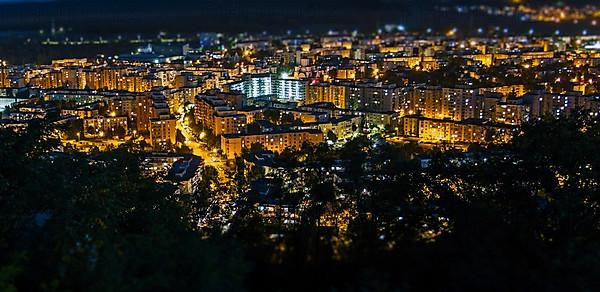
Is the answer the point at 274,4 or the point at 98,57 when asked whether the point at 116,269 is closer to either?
the point at 98,57

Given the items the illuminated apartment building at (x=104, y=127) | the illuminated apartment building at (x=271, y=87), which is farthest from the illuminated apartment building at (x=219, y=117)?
the illuminated apartment building at (x=271, y=87)

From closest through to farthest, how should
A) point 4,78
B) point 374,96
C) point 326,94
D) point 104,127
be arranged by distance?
point 104,127 < point 374,96 < point 326,94 < point 4,78

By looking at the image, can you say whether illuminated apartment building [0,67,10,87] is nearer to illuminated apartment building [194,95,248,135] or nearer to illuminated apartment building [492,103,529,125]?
illuminated apartment building [194,95,248,135]

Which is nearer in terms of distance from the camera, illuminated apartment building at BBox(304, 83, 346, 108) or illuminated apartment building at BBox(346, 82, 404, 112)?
illuminated apartment building at BBox(346, 82, 404, 112)

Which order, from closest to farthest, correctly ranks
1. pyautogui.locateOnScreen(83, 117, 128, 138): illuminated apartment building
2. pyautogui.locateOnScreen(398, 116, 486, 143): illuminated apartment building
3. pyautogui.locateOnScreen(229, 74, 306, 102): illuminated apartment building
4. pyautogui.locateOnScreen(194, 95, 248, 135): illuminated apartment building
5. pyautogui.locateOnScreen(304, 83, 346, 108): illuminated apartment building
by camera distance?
pyautogui.locateOnScreen(398, 116, 486, 143): illuminated apartment building < pyautogui.locateOnScreen(194, 95, 248, 135): illuminated apartment building < pyautogui.locateOnScreen(83, 117, 128, 138): illuminated apartment building < pyautogui.locateOnScreen(304, 83, 346, 108): illuminated apartment building < pyautogui.locateOnScreen(229, 74, 306, 102): illuminated apartment building

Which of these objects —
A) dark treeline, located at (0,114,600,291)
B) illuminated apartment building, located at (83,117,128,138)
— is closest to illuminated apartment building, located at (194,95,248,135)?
illuminated apartment building, located at (83,117,128,138)

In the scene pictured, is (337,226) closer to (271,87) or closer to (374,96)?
(374,96)

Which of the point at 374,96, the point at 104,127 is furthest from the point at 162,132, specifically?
the point at 374,96
